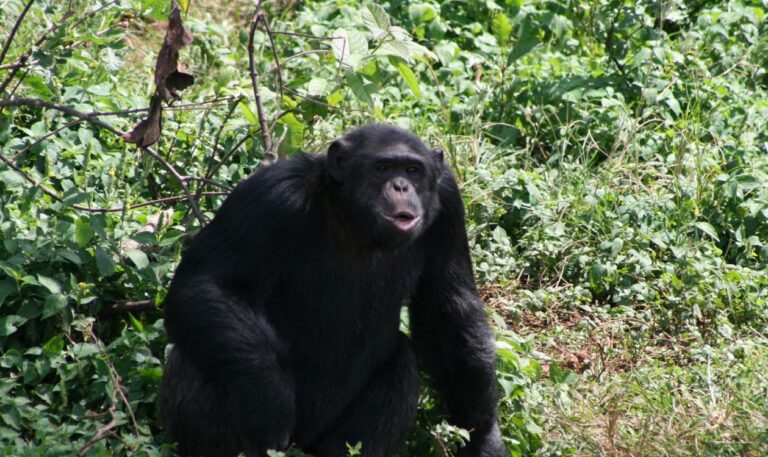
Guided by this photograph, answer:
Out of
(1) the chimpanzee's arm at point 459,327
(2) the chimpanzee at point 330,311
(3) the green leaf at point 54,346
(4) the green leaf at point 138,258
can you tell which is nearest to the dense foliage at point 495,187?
(3) the green leaf at point 54,346

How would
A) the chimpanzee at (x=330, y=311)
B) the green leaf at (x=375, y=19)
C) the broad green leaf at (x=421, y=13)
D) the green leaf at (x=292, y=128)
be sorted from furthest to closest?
the broad green leaf at (x=421, y=13)
the green leaf at (x=292, y=128)
the green leaf at (x=375, y=19)
the chimpanzee at (x=330, y=311)

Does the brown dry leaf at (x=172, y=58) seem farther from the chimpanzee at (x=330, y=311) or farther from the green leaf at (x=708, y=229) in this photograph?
the green leaf at (x=708, y=229)

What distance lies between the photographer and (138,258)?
283 inches

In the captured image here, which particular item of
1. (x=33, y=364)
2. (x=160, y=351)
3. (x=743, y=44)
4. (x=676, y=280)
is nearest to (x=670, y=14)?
(x=743, y=44)

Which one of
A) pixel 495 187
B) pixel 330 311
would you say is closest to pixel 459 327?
pixel 330 311

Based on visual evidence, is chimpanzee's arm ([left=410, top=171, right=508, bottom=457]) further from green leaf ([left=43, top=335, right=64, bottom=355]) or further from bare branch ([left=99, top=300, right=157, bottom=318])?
green leaf ([left=43, top=335, right=64, bottom=355])

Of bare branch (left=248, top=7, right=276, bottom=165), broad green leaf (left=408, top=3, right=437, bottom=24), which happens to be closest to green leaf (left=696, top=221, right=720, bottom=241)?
bare branch (left=248, top=7, right=276, bottom=165)

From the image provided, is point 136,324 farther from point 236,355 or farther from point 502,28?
point 502,28

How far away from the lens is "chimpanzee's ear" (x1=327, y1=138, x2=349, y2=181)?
6.58 meters

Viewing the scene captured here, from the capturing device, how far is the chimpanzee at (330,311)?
611 cm

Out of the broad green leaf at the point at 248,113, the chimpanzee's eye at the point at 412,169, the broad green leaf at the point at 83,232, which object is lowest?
the broad green leaf at the point at 83,232

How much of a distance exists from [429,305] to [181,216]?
2.04 m

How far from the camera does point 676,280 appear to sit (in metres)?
8.65

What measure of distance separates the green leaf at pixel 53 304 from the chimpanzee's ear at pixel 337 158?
1.77m
